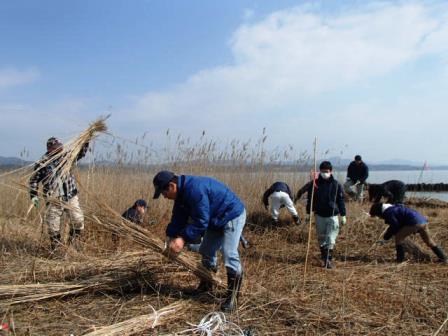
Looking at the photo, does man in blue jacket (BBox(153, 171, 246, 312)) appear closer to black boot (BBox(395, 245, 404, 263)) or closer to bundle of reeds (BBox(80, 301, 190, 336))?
bundle of reeds (BBox(80, 301, 190, 336))

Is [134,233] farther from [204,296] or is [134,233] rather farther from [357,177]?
[357,177]

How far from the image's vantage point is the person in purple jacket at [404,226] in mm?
4855

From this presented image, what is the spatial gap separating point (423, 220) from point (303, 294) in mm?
2496

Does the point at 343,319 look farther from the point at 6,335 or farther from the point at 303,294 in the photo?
the point at 6,335

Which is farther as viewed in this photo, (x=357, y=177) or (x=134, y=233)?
(x=357, y=177)

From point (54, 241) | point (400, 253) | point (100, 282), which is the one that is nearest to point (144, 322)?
point (100, 282)

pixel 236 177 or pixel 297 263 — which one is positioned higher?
pixel 236 177

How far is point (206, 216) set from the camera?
2.99m

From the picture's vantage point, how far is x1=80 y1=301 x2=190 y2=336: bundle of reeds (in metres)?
2.60

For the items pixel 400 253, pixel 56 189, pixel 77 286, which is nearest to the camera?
pixel 77 286

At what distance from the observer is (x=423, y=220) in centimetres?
489

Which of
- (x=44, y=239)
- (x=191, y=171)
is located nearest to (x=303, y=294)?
(x=44, y=239)

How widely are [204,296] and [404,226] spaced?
3.05m

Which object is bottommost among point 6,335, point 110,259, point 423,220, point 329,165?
point 6,335
